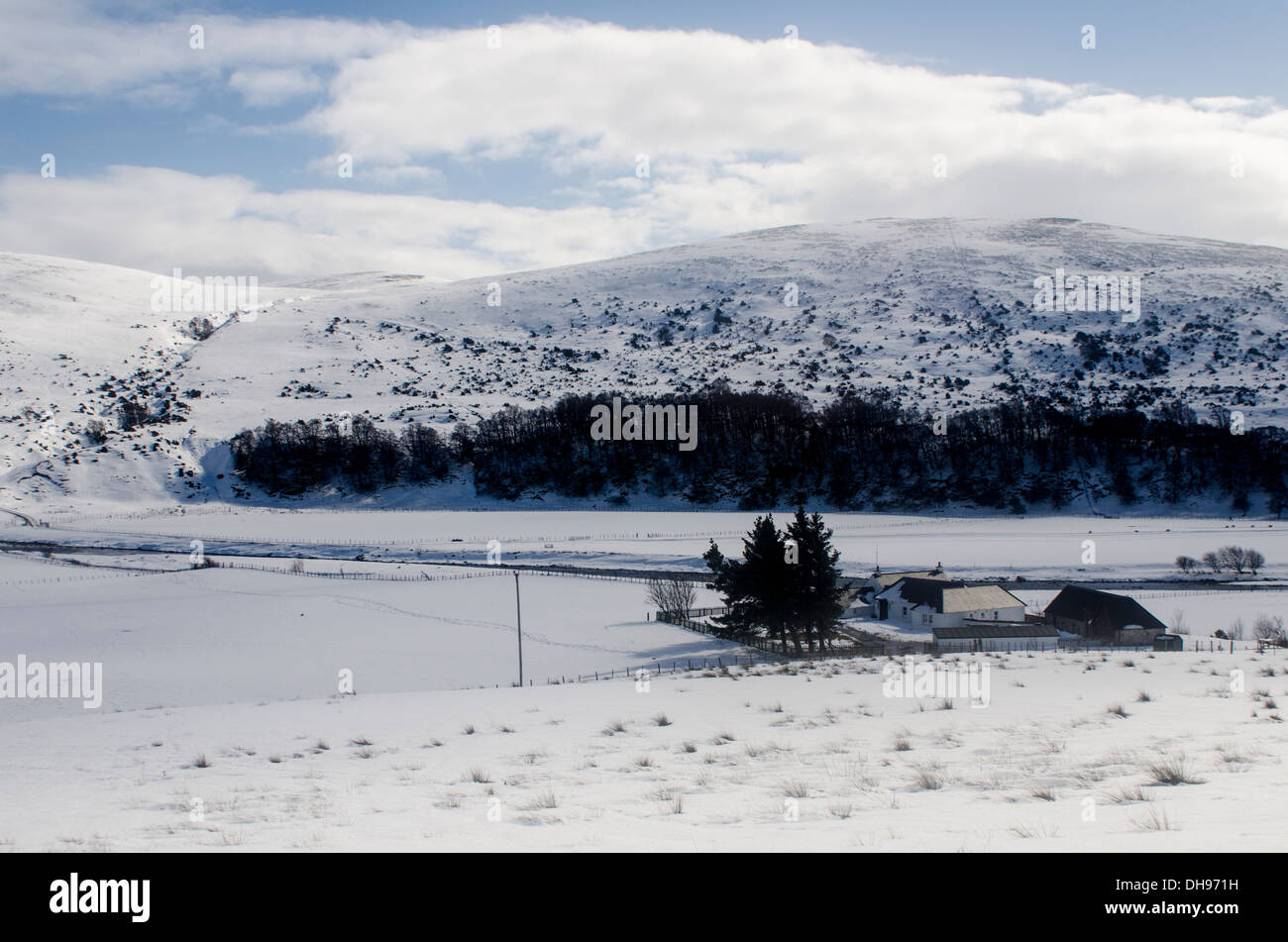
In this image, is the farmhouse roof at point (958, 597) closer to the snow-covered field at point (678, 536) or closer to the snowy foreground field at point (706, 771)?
the snow-covered field at point (678, 536)

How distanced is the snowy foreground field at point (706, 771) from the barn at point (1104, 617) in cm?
2051

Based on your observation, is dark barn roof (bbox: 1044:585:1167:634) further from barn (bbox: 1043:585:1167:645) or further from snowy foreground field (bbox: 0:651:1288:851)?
snowy foreground field (bbox: 0:651:1288:851)

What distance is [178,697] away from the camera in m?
27.9

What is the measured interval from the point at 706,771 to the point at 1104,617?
35050 mm

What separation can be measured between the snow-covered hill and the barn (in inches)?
3156

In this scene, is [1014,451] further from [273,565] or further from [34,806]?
[34,806]

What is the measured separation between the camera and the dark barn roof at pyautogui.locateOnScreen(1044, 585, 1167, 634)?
3703 centimetres

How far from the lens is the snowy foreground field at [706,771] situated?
21.3ft

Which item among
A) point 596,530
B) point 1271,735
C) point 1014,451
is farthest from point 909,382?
point 1271,735

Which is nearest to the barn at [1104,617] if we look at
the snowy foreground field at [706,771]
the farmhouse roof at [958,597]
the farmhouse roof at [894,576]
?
the farmhouse roof at [958,597]

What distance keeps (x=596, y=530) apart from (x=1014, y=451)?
52.8 meters

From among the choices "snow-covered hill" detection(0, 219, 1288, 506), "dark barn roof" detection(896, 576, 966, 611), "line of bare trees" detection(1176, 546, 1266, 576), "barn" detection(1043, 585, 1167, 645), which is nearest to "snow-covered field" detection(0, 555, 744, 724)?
"dark barn roof" detection(896, 576, 966, 611)

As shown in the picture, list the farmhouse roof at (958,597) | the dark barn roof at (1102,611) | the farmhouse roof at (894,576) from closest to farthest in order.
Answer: the dark barn roof at (1102,611) → the farmhouse roof at (958,597) → the farmhouse roof at (894,576)
